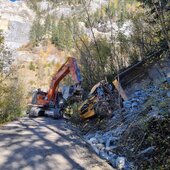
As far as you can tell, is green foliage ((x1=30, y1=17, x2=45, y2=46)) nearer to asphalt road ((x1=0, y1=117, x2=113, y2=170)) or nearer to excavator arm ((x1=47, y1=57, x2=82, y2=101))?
excavator arm ((x1=47, y1=57, x2=82, y2=101))

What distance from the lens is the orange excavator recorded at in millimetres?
13367

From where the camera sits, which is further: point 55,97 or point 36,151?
point 55,97

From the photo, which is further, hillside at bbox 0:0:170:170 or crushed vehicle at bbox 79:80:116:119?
crushed vehicle at bbox 79:80:116:119

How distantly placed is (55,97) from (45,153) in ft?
28.2

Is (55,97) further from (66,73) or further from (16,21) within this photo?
(16,21)

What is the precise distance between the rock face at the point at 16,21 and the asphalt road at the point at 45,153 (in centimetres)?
7715

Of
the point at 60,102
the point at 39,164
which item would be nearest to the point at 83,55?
the point at 60,102

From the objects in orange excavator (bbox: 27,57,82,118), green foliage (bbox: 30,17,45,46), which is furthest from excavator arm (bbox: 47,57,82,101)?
green foliage (bbox: 30,17,45,46)

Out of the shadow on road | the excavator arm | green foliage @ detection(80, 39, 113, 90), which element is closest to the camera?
the shadow on road

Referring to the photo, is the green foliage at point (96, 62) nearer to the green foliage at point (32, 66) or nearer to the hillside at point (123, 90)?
the hillside at point (123, 90)

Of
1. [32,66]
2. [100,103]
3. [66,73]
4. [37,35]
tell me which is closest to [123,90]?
[100,103]

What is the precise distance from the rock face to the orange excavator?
69998mm

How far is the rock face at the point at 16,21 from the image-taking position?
9169 centimetres

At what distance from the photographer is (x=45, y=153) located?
626 cm
